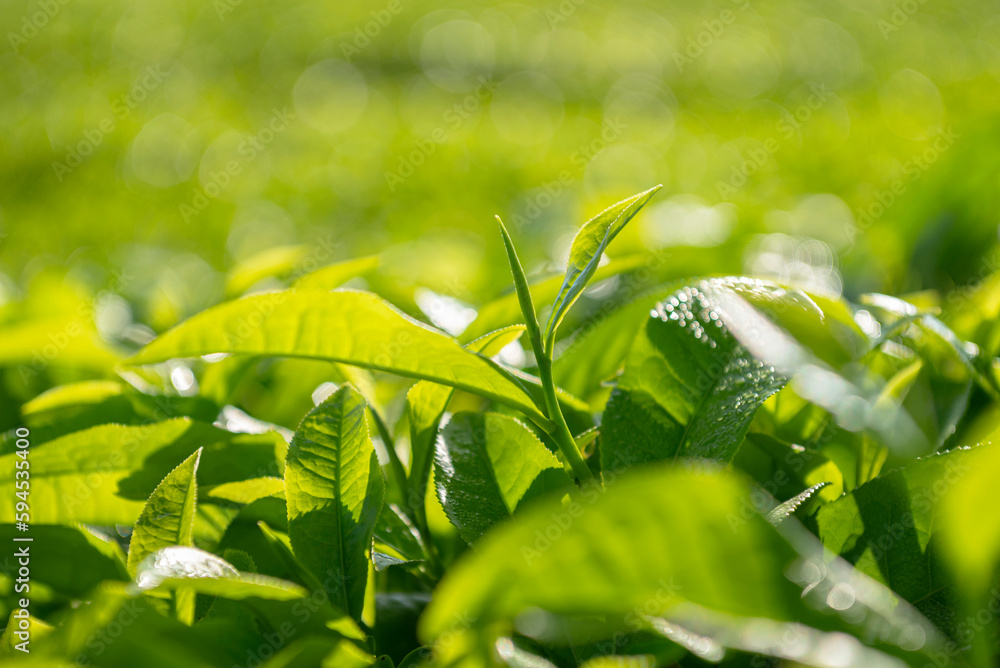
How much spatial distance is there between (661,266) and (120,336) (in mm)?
1047

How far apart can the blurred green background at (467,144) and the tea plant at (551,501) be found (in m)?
0.41

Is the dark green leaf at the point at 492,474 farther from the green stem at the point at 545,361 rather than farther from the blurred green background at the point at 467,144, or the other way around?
the blurred green background at the point at 467,144

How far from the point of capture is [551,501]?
69 centimetres

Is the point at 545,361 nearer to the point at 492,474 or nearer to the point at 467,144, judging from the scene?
the point at 492,474

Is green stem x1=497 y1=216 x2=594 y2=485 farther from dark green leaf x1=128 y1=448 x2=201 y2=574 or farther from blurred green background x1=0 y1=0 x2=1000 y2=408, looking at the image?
blurred green background x1=0 y1=0 x2=1000 y2=408

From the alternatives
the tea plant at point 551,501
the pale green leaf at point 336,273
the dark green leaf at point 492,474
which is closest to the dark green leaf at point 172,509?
the tea plant at point 551,501

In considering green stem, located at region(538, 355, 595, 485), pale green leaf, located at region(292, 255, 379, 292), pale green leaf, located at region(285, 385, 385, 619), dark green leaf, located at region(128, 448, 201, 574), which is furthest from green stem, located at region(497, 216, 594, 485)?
pale green leaf, located at region(292, 255, 379, 292)

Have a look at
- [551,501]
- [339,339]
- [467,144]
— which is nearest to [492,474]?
[551,501]

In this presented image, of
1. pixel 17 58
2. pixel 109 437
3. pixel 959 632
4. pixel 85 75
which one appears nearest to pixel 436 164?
pixel 109 437

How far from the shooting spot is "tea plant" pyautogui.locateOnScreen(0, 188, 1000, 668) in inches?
17.9

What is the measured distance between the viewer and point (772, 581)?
0.46m

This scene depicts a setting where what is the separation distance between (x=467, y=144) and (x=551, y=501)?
9.95 feet

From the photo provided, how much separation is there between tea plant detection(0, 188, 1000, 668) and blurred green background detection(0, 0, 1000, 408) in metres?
0.41

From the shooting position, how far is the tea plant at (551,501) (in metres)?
0.45
